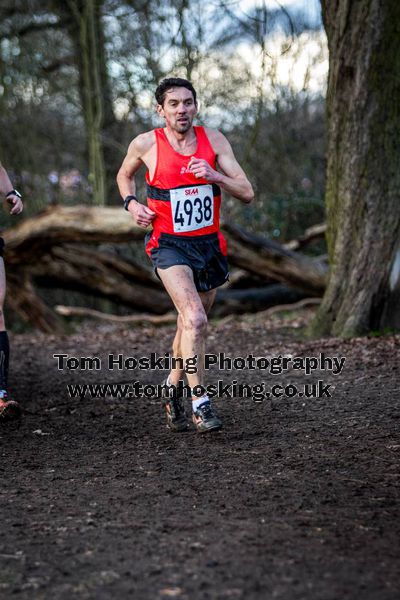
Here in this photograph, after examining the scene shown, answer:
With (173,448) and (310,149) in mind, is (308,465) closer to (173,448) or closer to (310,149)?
(173,448)

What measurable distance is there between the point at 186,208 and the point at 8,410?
197cm

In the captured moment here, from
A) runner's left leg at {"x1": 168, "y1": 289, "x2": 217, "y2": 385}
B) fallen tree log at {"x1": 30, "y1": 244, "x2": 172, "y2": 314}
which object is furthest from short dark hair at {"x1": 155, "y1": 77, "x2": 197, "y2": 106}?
fallen tree log at {"x1": 30, "y1": 244, "x2": 172, "y2": 314}

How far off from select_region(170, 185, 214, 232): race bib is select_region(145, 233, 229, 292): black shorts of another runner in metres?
0.09

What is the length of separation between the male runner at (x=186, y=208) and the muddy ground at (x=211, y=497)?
26.9 inches

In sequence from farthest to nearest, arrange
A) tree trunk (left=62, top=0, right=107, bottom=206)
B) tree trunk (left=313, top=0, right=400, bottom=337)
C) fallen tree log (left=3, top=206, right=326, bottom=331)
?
tree trunk (left=62, top=0, right=107, bottom=206), fallen tree log (left=3, top=206, right=326, bottom=331), tree trunk (left=313, top=0, right=400, bottom=337)

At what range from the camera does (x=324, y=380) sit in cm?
679

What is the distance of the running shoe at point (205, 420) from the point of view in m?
5.18

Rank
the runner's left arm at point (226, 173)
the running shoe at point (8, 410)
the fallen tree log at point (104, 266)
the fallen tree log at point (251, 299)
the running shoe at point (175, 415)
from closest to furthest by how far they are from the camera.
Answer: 1. the runner's left arm at point (226, 173)
2. the running shoe at point (175, 415)
3. the running shoe at point (8, 410)
4. the fallen tree log at point (104, 266)
5. the fallen tree log at point (251, 299)

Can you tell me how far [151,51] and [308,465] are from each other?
10.2 meters

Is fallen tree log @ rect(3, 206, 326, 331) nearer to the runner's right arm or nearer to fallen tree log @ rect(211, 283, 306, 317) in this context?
fallen tree log @ rect(211, 283, 306, 317)

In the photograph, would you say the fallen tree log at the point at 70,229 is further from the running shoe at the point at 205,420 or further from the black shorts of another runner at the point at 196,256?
the running shoe at the point at 205,420

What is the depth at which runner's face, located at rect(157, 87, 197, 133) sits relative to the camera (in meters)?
5.23

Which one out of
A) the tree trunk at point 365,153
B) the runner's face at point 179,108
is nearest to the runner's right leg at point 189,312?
the runner's face at point 179,108

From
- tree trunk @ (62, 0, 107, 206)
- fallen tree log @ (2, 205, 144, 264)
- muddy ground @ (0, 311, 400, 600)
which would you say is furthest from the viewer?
tree trunk @ (62, 0, 107, 206)
